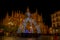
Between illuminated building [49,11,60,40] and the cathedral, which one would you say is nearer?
illuminated building [49,11,60,40]

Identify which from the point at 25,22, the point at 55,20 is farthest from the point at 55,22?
the point at 25,22

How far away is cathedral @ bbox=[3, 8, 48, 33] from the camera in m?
7.21

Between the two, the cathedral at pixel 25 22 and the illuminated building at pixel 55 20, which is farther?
the cathedral at pixel 25 22

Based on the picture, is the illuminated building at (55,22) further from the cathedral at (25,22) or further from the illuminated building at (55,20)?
the cathedral at (25,22)

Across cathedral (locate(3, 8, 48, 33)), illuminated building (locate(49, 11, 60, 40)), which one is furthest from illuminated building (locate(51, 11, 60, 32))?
cathedral (locate(3, 8, 48, 33))

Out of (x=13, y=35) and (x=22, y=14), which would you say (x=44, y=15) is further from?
(x=13, y=35)

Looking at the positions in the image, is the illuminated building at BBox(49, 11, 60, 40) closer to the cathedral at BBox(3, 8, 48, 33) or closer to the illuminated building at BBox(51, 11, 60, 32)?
the illuminated building at BBox(51, 11, 60, 32)

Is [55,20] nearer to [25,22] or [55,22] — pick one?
[55,22]

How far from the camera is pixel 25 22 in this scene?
7.37 meters

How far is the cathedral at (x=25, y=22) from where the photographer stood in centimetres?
721

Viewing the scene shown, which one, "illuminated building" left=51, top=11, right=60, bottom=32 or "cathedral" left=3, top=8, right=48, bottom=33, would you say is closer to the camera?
"illuminated building" left=51, top=11, right=60, bottom=32

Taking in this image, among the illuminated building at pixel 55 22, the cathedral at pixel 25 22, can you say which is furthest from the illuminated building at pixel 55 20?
the cathedral at pixel 25 22

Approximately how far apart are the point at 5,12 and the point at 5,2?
0.44m

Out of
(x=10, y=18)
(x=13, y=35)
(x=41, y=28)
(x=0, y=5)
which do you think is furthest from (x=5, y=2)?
(x=41, y=28)
